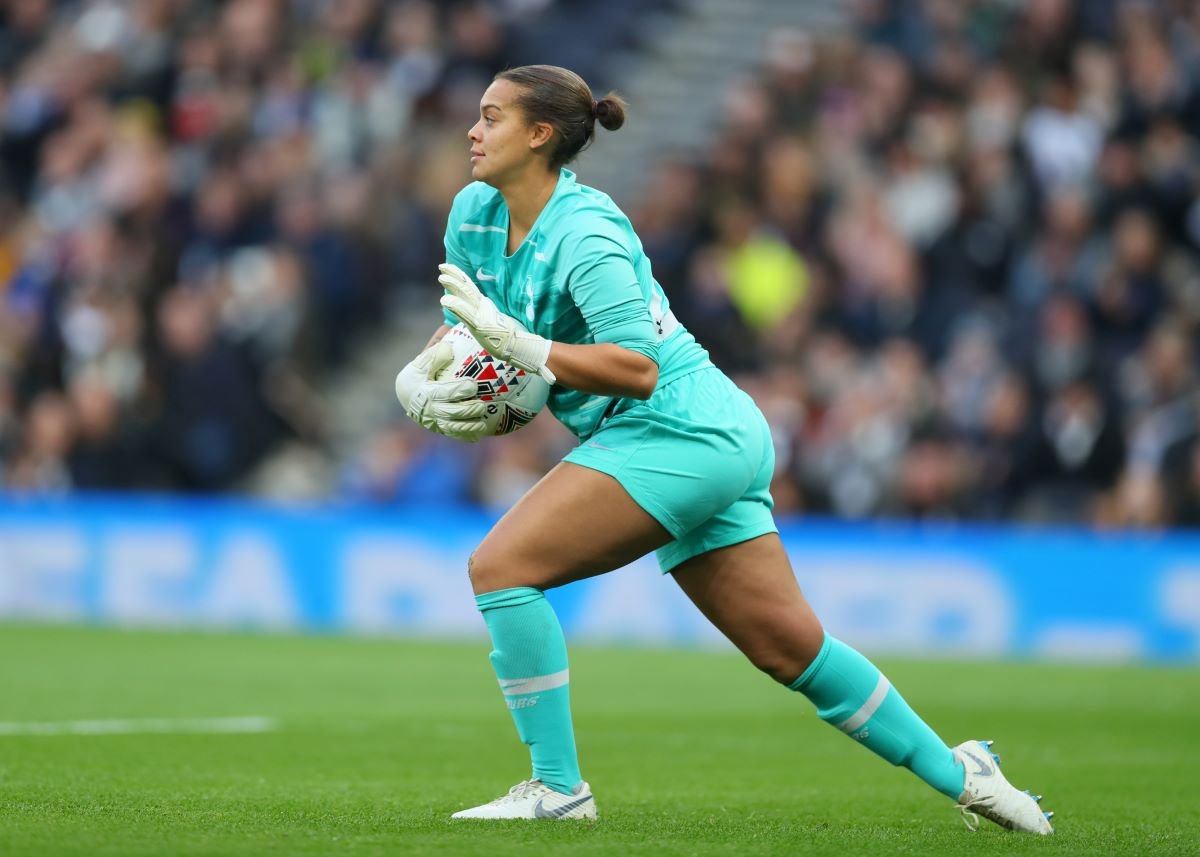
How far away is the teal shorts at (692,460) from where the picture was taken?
5711 millimetres

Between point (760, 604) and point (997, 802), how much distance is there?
3.22 ft

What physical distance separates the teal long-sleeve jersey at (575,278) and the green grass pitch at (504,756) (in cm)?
141

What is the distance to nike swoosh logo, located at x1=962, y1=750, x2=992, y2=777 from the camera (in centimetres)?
599

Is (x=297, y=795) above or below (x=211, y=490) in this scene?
below

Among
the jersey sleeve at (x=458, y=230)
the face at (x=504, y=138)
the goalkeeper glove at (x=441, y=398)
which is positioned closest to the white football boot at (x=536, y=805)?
the goalkeeper glove at (x=441, y=398)

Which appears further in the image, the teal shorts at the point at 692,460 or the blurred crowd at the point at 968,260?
the blurred crowd at the point at 968,260

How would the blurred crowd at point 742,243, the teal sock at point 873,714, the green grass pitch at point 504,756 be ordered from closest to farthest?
the green grass pitch at point 504,756 < the teal sock at point 873,714 < the blurred crowd at point 742,243

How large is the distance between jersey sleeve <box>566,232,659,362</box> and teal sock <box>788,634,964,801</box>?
3.70ft

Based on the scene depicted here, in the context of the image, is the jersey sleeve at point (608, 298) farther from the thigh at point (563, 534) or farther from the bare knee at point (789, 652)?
the bare knee at point (789, 652)

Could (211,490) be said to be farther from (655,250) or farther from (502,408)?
(502,408)

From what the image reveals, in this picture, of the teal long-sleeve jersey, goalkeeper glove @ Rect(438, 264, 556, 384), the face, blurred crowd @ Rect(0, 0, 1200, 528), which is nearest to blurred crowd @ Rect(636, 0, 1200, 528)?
blurred crowd @ Rect(0, 0, 1200, 528)

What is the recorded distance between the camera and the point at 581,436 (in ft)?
20.1

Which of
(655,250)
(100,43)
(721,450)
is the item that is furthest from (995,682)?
(100,43)

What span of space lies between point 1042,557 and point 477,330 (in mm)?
10296
